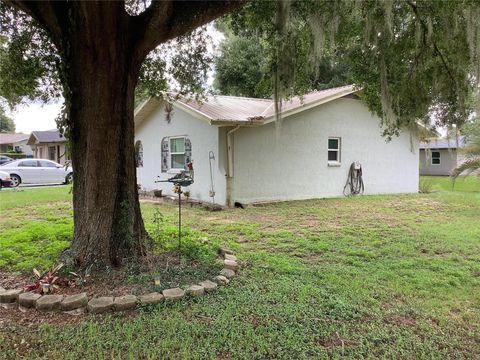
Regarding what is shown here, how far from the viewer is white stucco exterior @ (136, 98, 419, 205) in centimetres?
1052

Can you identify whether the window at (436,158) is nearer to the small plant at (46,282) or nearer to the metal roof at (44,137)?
the metal roof at (44,137)

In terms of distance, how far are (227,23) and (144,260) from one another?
369cm

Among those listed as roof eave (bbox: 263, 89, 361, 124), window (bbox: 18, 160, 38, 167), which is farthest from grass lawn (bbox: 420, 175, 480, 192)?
window (bbox: 18, 160, 38, 167)

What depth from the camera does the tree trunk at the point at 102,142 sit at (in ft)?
13.1

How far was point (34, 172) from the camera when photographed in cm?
1766

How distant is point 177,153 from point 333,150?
17.2 ft

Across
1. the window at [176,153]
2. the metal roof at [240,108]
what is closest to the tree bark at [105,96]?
the metal roof at [240,108]

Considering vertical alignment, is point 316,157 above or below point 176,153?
below

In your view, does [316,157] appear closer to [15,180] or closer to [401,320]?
[401,320]

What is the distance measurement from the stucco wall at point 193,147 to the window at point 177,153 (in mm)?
256

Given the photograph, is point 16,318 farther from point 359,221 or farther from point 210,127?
point 210,127

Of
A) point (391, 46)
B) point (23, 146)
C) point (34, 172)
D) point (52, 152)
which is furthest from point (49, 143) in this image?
point (391, 46)

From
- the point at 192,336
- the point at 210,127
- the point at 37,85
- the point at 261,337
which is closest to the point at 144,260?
the point at 192,336

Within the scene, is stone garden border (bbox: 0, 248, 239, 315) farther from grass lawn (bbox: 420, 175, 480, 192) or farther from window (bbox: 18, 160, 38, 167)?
window (bbox: 18, 160, 38, 167)
